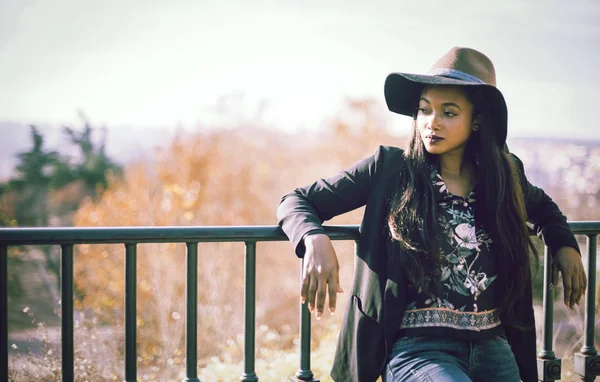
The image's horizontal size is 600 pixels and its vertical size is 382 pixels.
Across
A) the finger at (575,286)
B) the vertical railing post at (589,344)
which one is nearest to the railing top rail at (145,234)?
the finger at (575,286)

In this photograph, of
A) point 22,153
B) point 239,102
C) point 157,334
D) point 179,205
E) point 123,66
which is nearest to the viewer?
point 157,334

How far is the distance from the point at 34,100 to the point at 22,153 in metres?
4.69

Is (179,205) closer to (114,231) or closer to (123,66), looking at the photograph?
(123,66)

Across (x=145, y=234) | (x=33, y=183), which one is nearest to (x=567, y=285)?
(x=145, y=234)

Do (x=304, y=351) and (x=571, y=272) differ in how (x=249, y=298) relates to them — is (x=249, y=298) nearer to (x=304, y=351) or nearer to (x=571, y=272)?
(x=304, y=351)

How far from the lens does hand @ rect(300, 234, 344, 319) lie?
6.03ft

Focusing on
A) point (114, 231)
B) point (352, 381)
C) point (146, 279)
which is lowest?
point (146, 279)

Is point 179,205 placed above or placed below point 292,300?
above

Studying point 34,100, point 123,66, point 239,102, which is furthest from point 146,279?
point 123,66

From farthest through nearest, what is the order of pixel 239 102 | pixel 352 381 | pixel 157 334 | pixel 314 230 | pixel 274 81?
pixel 274 81 → pixel 239 102 → pixel 157 334 → pixel 352 381 → pixel 314 230

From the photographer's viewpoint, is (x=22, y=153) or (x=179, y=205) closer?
(x=179, y=205)

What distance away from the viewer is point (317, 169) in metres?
23.1

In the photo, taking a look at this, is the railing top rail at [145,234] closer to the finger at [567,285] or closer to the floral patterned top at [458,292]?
the floral patterned top at [458,292]

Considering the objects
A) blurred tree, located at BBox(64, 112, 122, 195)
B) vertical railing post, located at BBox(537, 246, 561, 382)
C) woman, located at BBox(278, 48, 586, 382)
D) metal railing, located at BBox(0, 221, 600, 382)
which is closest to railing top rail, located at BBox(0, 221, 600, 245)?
metal railing, located at BBox(0, 221, 600, 382)
